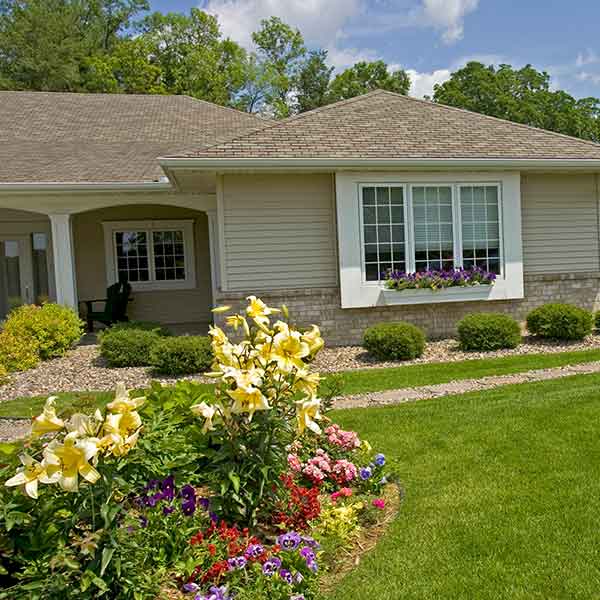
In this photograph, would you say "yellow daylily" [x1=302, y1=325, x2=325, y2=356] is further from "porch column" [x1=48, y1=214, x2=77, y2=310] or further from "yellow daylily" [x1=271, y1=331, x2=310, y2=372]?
"porch column" [x1=48, y1=214, x2=77, y2=310]

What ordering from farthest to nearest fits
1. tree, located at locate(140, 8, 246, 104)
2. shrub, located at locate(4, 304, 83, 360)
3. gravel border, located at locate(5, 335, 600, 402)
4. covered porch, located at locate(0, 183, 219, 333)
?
tree, located at locate(140, 8, 246, 104) < covered porch, located at locate(0, 183, 219, 333) < shrub, located at locate(4, 304, 83, 360) < gravel border, located at locate(5, 335, 600, 402)

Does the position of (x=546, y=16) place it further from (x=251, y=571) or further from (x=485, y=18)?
(x=251, y=571)

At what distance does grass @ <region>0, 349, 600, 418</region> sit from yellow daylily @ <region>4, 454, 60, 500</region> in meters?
4.22

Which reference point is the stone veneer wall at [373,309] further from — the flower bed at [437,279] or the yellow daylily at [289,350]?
the yellow daylily at [289,350]

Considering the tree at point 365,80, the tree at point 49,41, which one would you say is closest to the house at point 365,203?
the tree at point 49,41

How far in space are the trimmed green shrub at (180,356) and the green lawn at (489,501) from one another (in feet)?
9.21

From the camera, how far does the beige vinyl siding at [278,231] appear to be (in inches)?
375

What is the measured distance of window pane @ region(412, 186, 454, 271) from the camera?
392 inches

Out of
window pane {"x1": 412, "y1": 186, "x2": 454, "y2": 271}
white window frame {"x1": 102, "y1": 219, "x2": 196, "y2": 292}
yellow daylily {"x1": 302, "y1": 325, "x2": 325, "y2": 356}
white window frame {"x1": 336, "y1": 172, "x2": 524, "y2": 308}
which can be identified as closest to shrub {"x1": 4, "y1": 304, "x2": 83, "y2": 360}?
white window frame {"x1": 102, "y1": 219, "x2": 196, "y2": 292}

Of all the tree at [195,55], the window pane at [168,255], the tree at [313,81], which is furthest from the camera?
the tree at [313,81]

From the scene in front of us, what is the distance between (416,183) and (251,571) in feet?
26.5

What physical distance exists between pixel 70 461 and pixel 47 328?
777 centimetres

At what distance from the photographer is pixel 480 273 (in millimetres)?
10109

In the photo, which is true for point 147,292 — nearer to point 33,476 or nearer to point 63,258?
point 63,258
